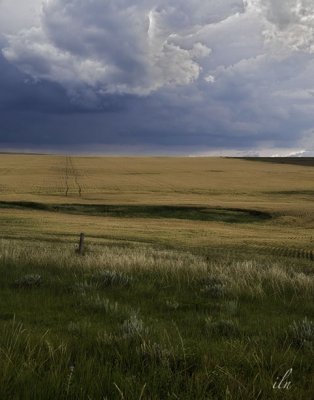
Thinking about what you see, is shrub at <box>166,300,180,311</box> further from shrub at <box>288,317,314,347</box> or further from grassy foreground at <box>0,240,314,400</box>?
shrub at <box>288,317,314,347</box>

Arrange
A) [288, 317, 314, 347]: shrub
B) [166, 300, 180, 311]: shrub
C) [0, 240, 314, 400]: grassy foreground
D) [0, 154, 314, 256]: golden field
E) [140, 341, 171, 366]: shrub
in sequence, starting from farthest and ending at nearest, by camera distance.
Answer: [0, 154, 314, 256]: golden field, [166, 300, 180, 311]: shrub, [288, 317, 314, 347]: shrub, [140, 341, 171, 366]: shrub, [0, 240, 314, 400]: grassy foreground

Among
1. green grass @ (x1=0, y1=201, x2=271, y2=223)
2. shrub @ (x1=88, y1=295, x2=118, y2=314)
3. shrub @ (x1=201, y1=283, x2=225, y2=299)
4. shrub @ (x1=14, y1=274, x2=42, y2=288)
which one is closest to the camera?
shrub @ (x1=88, y1=295, x2=118, y2=314)

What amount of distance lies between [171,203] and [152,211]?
3.51 m

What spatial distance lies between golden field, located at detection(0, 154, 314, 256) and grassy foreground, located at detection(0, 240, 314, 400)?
15.9 meters

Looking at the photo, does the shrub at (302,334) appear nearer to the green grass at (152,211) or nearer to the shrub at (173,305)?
the shrub at (173,305)

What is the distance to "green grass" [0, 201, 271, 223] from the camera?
134 feet

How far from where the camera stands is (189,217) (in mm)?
41125

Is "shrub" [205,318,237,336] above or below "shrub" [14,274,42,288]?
above

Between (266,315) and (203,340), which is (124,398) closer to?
(203,340)

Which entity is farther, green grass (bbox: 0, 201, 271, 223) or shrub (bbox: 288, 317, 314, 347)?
green grass (bbox: 0, 201, 271, 223)

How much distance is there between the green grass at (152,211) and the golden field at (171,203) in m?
1.18

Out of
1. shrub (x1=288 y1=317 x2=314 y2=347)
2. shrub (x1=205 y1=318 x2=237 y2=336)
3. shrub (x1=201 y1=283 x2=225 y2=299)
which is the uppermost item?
shrub (x1=288 y1=317 x2=314 y2=347)

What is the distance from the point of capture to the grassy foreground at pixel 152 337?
2826 mm

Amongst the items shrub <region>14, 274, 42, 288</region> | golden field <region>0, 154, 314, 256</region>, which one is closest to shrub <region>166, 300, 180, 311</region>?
shrub <region>14, 274, 42, 288</region>
